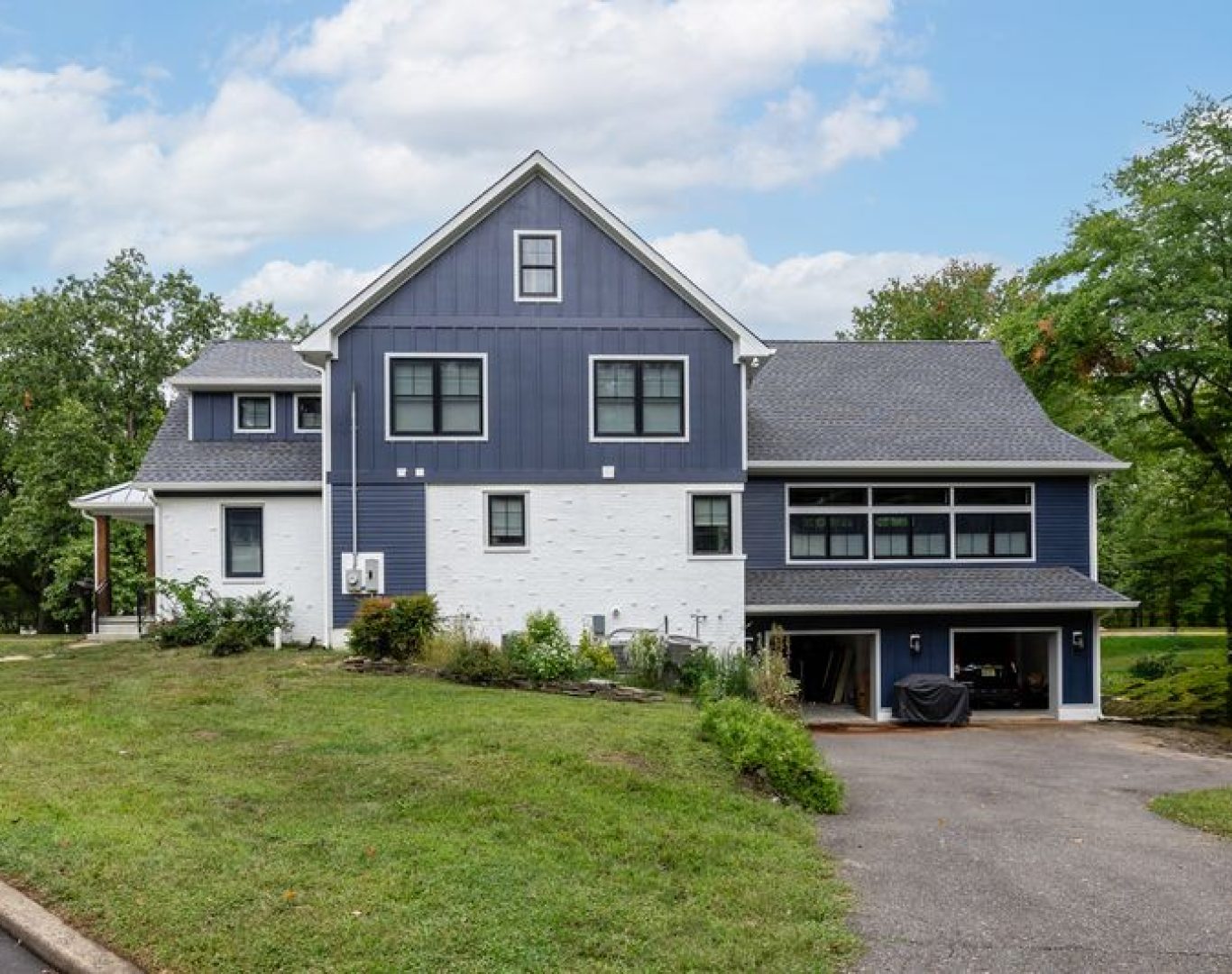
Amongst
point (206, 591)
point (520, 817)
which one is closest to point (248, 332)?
point (206, 591)

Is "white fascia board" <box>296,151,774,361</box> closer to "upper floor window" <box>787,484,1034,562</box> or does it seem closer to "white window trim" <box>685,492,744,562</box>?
"white window trim" <box>685,492,744,562</box>

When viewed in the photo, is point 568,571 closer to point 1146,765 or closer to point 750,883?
point 1146,765

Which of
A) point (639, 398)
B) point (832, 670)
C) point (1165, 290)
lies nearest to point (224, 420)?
point (639, 398)

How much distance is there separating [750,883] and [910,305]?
3806cm

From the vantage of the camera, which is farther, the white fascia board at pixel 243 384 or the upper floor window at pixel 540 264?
the white fascia board at pixel 243 384

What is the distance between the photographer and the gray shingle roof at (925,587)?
19594 mm

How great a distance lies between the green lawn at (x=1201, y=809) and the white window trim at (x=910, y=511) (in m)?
9.46

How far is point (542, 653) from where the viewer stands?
51.7 ft

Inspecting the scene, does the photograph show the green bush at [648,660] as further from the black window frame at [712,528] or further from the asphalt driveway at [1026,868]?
the asphalt driveway at [1026,868]

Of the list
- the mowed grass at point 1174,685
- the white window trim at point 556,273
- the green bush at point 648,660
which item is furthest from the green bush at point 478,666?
the mowed grass at point 1174,685

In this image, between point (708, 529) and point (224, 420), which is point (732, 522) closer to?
point (708, 529)

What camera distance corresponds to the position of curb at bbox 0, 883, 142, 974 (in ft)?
17.3

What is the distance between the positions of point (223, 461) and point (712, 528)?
9.32 meters

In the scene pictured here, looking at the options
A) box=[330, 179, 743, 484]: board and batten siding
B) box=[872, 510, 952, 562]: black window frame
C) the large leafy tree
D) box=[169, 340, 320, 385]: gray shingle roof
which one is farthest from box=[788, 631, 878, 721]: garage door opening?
the large leafy tree
